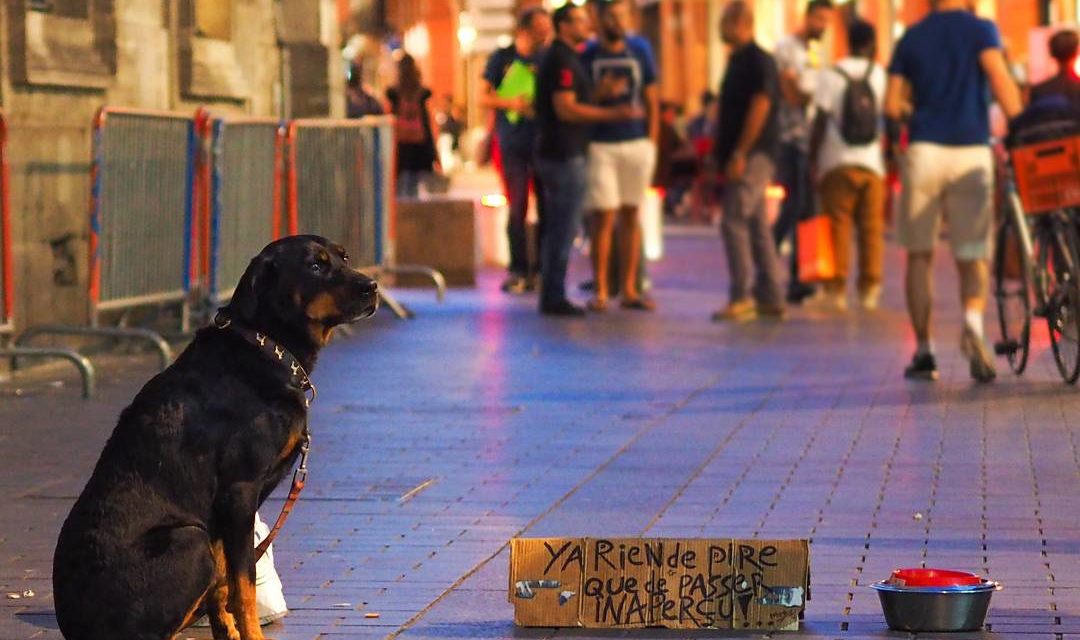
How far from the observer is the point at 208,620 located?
6.30 m

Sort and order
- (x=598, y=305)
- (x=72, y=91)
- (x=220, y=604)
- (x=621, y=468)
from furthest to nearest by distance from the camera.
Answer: (x=598, y=305) < (x=72, y=91) < (x=621, y=468) < (x=220, y=604)

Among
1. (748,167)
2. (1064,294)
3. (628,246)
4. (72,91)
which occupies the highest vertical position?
(72,91)

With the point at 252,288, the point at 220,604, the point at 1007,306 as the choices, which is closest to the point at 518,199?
the point at 1007,306

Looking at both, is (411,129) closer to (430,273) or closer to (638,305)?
(430,273)

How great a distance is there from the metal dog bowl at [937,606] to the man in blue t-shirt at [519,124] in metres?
12.6

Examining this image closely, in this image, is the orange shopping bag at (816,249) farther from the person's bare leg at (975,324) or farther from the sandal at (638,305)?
the person's bare leg at (975,324)

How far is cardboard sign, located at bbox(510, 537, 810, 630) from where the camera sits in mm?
6160

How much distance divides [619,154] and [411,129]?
4896 mm

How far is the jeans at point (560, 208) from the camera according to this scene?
1653 cm

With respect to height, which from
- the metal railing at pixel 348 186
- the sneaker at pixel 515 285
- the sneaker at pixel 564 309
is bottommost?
the sneaker at pixel 515 285

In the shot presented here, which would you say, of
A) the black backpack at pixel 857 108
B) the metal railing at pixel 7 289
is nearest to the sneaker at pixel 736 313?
the black backpack at pixel 857 108

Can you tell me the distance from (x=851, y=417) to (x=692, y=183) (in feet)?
85.4

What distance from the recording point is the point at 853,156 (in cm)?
1719

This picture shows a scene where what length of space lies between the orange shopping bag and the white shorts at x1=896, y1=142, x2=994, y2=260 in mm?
4907
